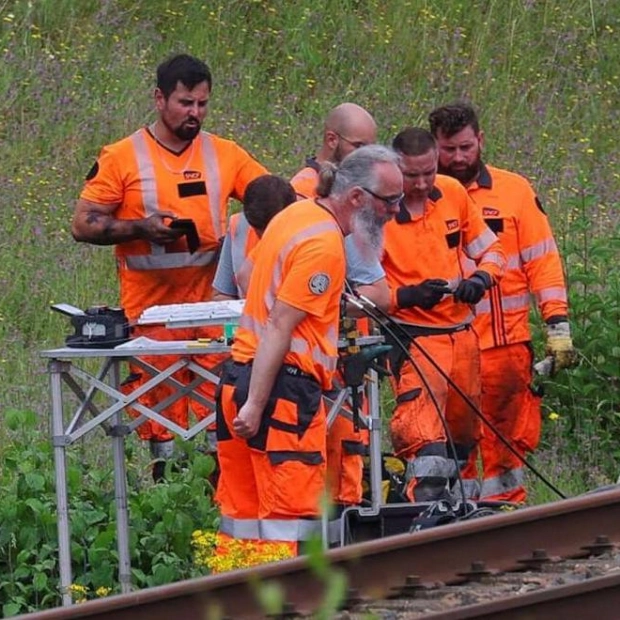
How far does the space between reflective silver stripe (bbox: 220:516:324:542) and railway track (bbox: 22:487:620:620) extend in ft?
3.12

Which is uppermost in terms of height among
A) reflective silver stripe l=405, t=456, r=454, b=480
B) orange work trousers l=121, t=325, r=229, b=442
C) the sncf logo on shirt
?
the sncf logo on shirt

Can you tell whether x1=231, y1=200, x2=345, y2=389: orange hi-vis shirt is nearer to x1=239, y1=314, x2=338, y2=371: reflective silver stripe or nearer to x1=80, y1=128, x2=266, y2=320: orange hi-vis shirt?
x1=239, y1=314, x2=338, y2=371: reflective silver stripe

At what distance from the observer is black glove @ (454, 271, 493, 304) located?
8.23 m

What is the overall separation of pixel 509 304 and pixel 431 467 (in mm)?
1218

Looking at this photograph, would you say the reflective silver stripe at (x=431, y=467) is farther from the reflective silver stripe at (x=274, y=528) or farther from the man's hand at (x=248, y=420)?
the man's hand at (x=248, y=420)

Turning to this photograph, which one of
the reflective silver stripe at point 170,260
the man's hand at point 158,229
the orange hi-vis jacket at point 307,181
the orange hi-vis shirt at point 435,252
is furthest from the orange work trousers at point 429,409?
the man's hand at point 158,229

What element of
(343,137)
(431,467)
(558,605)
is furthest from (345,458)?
(558,605)

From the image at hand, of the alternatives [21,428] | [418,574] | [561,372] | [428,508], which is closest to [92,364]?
[21,428]

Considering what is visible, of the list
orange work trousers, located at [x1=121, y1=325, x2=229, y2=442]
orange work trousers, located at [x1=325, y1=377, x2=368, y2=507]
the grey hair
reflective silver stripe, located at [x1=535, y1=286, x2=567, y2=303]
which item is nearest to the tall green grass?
reflective silver stripe, located at [x1=535, y1=286, x2=567, y2=303]

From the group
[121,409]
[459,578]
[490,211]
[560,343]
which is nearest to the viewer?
[459,578]

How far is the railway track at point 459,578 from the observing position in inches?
200

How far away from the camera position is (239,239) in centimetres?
798

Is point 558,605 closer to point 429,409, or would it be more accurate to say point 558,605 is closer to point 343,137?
point 429,409

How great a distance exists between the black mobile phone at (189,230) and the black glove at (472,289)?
126 cm
